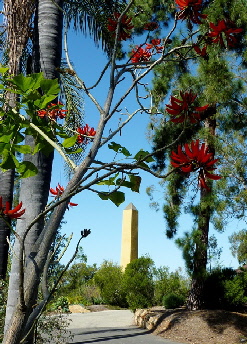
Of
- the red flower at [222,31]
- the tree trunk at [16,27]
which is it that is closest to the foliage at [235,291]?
the tree trunk at [16,27]

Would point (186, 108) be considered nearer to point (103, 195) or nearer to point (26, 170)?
point (103, 195)

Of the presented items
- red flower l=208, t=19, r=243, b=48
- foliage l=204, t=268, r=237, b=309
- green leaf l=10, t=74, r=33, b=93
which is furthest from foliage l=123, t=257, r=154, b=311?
green leaf l=10, t=74, r=33, b=93

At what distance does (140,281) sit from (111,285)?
2.61 meters

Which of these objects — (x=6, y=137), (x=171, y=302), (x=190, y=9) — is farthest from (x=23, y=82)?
(x=171, y=302)

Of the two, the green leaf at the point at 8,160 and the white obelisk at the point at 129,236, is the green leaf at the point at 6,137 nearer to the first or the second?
the green leaf at the point at 8,160

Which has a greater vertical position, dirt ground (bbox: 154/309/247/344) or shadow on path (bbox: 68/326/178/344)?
dirt ground (bbox: 154/309/247/344)

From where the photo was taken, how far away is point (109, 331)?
10438 mm

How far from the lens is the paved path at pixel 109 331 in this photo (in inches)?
352

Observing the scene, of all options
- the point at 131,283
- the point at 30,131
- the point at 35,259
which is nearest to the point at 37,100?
the point at 30,131

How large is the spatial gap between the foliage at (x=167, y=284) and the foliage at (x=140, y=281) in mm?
202

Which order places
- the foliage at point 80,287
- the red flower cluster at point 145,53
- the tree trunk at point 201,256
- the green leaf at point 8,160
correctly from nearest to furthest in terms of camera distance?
the green leaf at point 8,160, the red flower cluster at point 145,53, the tree trunk at point 201,256, the foliage at point 80,287

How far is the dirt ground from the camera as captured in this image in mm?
9148

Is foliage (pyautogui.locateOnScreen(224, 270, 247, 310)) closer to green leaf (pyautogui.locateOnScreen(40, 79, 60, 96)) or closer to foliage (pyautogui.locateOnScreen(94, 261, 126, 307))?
foliage (pyautogui.locateOnScreen(94, 261, 126, 307))

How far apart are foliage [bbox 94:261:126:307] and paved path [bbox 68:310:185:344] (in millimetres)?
2526
